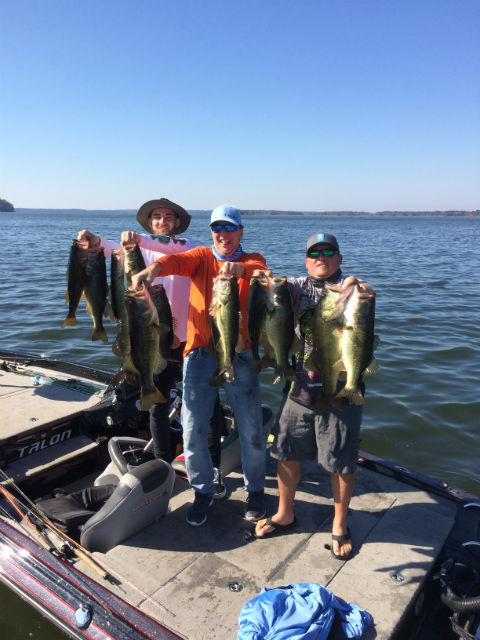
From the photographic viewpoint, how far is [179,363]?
4891 mm

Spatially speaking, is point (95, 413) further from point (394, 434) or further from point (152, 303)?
point (394, 434)

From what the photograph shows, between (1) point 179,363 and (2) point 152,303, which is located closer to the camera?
(2) point 152,303

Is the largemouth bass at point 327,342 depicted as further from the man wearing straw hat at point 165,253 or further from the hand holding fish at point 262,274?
the man wearing straw hat at point 165,253

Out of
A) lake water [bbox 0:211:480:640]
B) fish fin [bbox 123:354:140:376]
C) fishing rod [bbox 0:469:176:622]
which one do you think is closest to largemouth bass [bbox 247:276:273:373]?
fish fin [bbox 123:354:140:376]

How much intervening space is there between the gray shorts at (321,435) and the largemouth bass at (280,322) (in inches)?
20.8

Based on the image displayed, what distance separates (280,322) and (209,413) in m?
1.28

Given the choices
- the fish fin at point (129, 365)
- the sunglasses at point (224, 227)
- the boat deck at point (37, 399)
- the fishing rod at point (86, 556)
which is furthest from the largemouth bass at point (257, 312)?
the boat deck at point (37, 399)

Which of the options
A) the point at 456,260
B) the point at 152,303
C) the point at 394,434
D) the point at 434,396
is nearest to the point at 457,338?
the point at 434,396

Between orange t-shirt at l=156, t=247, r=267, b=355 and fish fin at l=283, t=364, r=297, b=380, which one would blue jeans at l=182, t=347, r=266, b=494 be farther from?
fish fin at l=283, t=364, r=297, b=380

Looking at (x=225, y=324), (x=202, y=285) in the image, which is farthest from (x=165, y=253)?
(x=225, y=324)

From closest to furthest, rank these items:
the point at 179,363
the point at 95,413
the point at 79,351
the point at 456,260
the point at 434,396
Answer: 1. the point at 179,363
2. the point at 95,413
3. the point at 434,396
4. the point at 79,351
5. the point at 456,260

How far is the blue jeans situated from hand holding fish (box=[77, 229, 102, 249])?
1352 mm

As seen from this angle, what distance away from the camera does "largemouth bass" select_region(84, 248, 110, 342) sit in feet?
13.3

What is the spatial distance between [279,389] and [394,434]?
2969 mm
